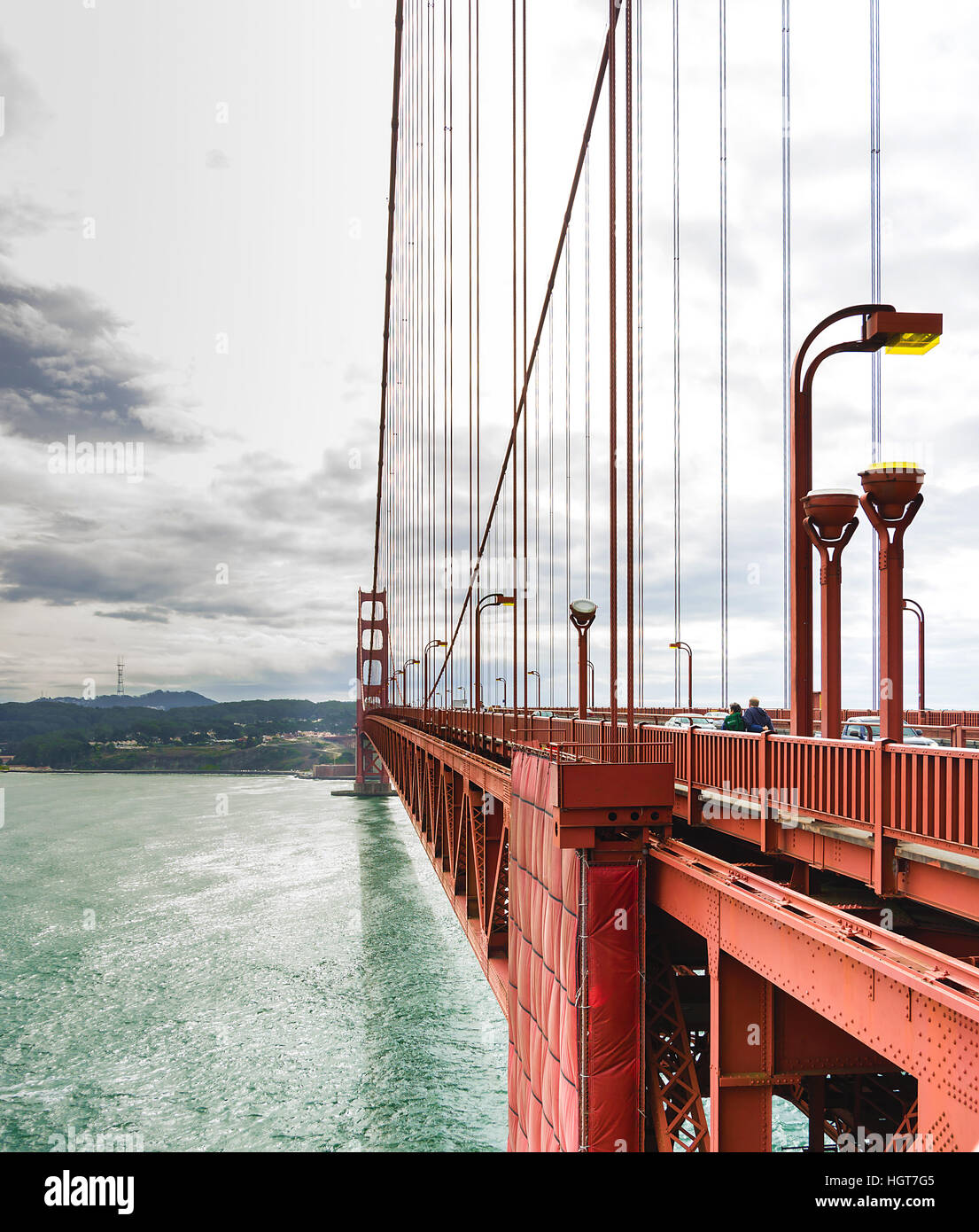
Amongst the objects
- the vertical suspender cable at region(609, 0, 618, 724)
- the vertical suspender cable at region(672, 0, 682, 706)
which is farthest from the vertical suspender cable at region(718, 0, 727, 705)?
the vertical suspender cable at region(609, 0, 618, 724)

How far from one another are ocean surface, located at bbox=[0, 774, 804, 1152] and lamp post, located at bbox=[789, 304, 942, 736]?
28.8 ft

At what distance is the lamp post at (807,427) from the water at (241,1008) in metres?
9.96

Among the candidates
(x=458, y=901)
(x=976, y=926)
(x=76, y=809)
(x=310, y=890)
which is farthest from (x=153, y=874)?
(x=976, y=926)

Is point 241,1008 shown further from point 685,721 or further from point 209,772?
point 209,772

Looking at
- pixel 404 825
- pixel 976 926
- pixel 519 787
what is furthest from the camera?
pixel 404 825

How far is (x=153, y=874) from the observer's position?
123ft

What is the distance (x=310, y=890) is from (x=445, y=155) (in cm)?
3205

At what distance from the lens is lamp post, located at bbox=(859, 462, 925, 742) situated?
6.01 m

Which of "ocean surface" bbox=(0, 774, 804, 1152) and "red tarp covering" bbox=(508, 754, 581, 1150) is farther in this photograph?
"ocean surface" bbox=(0, 774, 804, 1152)

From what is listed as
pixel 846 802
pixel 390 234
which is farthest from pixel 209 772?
pixel 846 802

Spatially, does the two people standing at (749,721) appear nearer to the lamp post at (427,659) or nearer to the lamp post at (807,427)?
the lamp post at (807,427)

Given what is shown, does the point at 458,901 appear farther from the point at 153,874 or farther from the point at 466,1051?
the point at 153,874

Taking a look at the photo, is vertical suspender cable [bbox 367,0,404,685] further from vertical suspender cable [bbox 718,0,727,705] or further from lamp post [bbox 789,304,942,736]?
lamp post [bbox 789,304,942,736]

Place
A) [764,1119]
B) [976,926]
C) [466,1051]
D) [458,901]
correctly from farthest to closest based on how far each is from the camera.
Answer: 1. [466,1051]
2. [458,901]
3. [976,926]
4. [764,1119]
